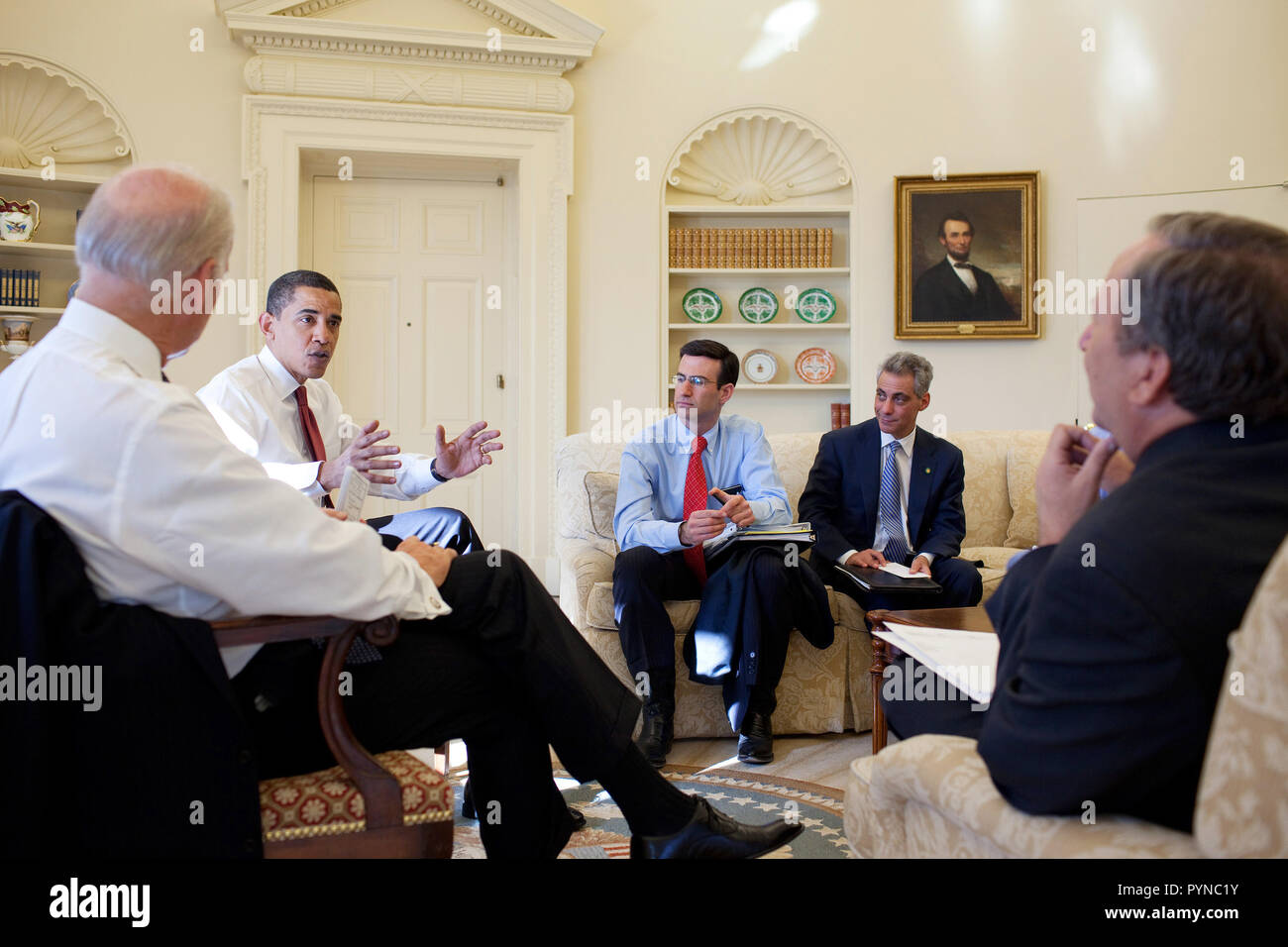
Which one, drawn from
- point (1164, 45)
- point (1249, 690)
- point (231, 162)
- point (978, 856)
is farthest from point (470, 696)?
point (1164, 45)

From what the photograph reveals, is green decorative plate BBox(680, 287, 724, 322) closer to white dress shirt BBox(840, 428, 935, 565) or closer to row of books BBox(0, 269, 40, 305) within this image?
white dress shirt BBox(840, 428, 935, 565)

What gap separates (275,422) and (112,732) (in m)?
1.65

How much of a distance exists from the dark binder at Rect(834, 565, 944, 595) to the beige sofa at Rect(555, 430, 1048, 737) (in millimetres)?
120

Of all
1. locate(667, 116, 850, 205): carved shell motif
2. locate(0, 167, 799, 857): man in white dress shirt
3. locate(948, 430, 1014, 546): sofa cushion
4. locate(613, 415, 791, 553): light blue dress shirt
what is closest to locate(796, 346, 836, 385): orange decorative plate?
locate(667, 116, 850, 205): carved shell motif

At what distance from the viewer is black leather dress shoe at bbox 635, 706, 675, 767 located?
281 cm

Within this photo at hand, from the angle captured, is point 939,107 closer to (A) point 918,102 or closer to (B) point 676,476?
(A) point 918,102

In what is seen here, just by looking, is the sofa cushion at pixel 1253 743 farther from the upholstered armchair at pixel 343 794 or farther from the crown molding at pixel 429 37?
the crown molding at pixel 429 37

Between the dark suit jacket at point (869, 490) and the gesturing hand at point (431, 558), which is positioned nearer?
the gesturing hand at point (431, 558)

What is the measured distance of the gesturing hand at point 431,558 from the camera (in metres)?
1.57

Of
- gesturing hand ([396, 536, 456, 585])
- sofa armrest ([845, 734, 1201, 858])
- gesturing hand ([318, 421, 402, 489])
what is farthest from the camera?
gesturing hand ([318, 421, 402, 489])

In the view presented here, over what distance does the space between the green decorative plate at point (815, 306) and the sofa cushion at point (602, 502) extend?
285 cm

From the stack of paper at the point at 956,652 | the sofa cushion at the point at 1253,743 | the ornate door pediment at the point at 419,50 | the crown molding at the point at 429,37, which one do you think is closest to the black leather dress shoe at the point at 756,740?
the stack of paper at the point at 956,652
